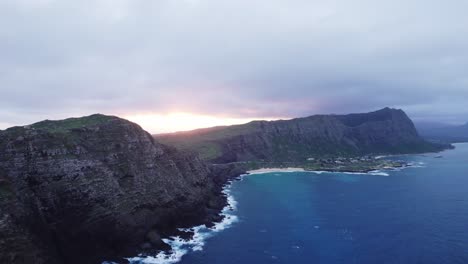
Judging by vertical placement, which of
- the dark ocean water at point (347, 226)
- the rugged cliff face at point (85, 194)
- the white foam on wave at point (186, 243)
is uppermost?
the rugged cliff face at point (85, 194)

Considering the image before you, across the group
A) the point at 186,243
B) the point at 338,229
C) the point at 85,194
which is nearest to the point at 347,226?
the point at 338,229

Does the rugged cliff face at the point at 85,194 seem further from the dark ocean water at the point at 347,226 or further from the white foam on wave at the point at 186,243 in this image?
the dark ocean water at the point at 347,226

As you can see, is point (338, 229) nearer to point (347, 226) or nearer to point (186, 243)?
point (347, 226)

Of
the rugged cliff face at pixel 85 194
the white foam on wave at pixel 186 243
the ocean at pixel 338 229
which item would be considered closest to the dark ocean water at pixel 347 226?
the ocean at pixel 338 229

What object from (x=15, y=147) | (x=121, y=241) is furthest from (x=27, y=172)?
(x=121, y=241)

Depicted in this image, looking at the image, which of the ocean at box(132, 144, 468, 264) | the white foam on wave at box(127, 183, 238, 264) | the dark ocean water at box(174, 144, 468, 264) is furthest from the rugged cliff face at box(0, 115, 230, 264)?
the dark ocean water at box(174, 144, 468, 264)
